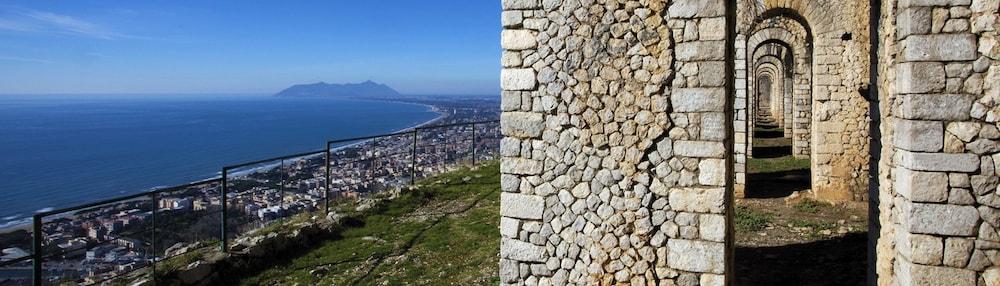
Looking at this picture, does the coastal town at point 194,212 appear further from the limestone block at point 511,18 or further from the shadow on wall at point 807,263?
the shadow on wall at point 807,263

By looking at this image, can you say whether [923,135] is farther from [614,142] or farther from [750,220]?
[750,220]

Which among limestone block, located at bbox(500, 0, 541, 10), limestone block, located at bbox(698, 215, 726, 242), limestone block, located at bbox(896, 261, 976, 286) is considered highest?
limestone block, located at bbox(500, 0, 541, 10)

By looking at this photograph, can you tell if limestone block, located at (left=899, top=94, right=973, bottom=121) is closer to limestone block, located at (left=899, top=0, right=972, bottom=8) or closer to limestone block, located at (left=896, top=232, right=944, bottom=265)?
limestone block, located at (left=899, top=0, right=972, bottom=8)

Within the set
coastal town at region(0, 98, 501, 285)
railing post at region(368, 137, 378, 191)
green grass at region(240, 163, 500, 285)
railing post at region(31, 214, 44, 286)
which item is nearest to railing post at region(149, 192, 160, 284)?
coastal town at region(0, 98, 501, 285)

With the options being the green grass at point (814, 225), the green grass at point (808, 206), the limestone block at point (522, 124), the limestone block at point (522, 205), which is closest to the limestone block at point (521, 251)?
the limestone block at point (522, 205)

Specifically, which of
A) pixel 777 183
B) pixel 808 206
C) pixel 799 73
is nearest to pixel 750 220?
pixel 808 206

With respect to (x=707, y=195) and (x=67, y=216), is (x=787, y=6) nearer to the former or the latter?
(x=707, y=195)
